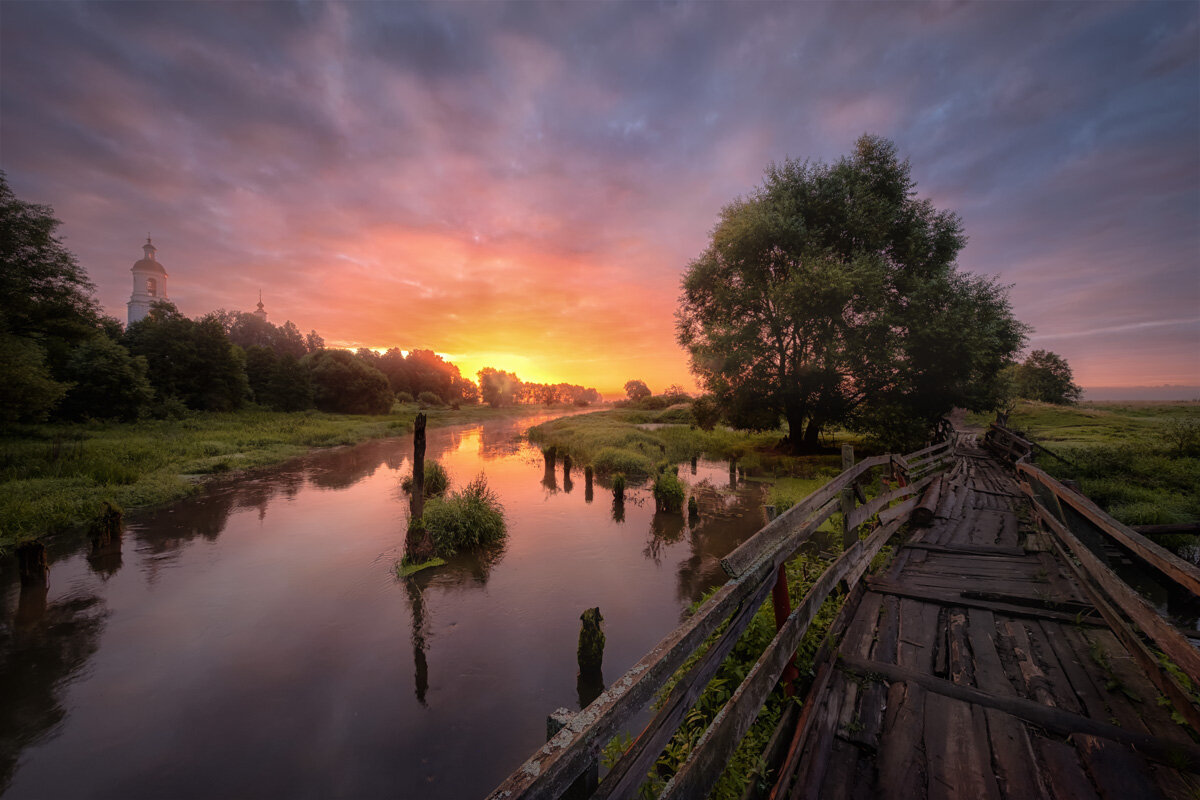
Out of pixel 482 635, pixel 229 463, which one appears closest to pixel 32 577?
pixel 482 635

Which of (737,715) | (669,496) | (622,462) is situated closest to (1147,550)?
(737,715)

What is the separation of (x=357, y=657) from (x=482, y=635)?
2.03 m

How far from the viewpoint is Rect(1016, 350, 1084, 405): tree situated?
190 feet

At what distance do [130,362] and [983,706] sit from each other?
46713mm

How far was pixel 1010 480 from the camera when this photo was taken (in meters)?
13.8

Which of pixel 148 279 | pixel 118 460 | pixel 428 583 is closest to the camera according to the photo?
pixel 428 583

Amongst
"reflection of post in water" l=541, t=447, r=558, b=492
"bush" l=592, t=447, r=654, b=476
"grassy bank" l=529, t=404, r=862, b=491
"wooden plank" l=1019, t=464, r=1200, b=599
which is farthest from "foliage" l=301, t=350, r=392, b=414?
"wooden plank" l=1019, t=464, r=1200, b=599

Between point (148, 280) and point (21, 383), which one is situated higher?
point (148, 280)

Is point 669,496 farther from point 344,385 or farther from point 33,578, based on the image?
point 344,385

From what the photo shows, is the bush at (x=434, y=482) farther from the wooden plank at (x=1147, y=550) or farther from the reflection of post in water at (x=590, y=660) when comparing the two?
the wooden plank at (x=1147, y=550)

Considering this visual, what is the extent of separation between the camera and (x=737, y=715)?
2.46 metres

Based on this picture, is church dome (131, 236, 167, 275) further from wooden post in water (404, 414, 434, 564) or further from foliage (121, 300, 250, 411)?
wooden post in water (404, 414, 434, 564)

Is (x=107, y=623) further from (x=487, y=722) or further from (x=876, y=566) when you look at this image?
(x=876, y=566)

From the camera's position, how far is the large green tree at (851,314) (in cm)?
1934
